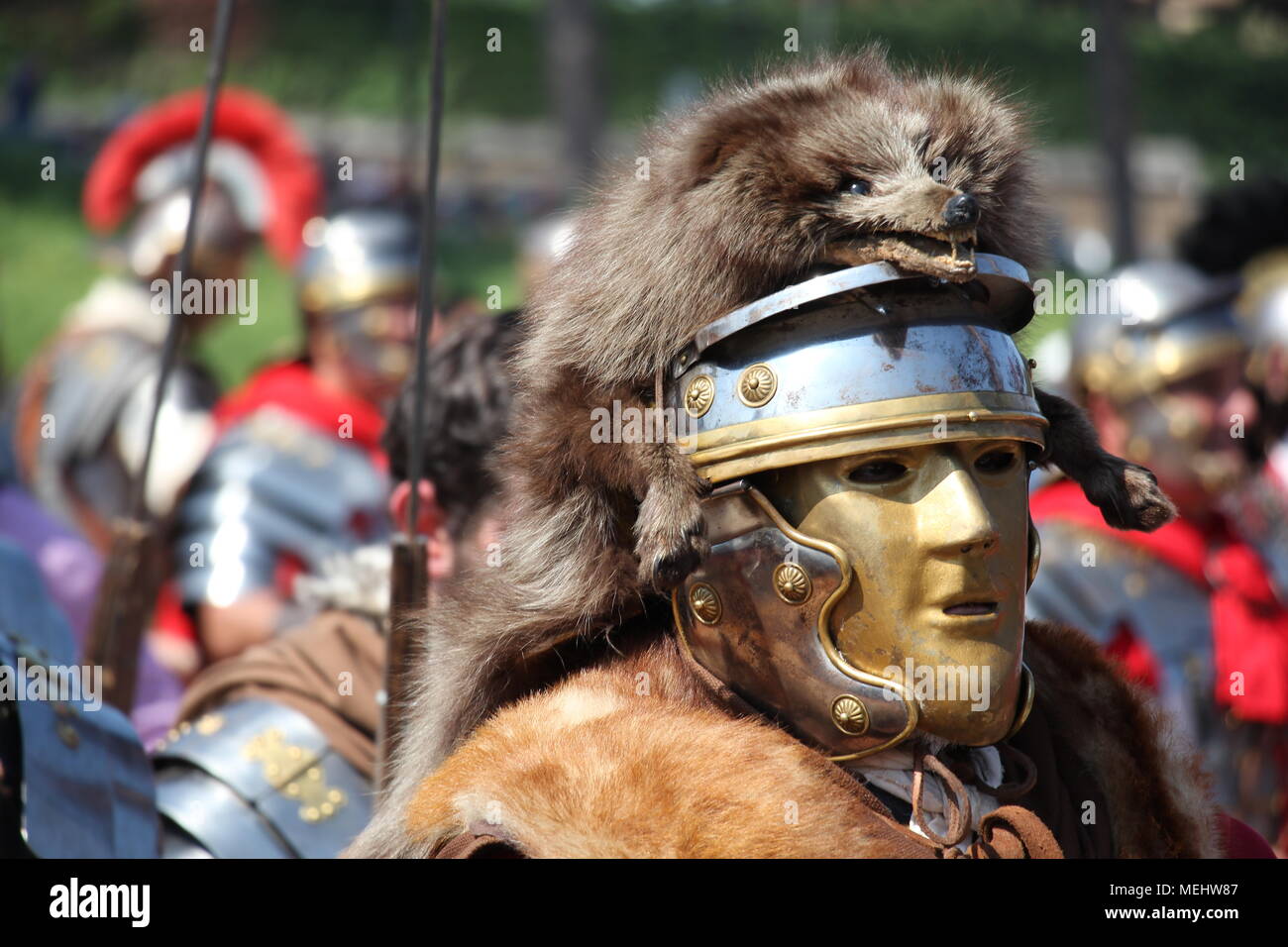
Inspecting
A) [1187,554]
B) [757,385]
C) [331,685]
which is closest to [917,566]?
[757,385]

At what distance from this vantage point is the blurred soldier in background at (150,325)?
264 inches

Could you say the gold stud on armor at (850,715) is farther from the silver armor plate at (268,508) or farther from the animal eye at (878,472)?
the silver armor plate at (268,508)

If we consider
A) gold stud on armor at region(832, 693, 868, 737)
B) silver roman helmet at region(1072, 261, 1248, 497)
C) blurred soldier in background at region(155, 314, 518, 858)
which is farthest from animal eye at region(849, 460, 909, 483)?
silver roman helmet at region(1072, 261, 1248, 497)

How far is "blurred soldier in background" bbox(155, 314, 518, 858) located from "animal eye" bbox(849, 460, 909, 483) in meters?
0.79

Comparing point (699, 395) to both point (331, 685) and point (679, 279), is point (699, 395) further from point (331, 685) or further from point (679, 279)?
point (331, 685)

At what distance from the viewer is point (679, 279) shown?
87.3 inches

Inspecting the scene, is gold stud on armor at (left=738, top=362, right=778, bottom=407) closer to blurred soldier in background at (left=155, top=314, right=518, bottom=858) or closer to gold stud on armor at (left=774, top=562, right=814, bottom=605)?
gold stud on armor at (left=774, top=562, right=814, bottom=605)

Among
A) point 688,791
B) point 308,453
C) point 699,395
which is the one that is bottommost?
point 688,791

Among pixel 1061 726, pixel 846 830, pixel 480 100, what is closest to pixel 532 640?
pixel 846 830

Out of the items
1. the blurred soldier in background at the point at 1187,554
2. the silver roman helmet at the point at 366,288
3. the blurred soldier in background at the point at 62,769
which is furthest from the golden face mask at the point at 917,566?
the silver roman helmet at the point at 366,288

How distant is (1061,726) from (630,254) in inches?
42.3

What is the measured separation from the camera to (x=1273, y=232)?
26.1 ft

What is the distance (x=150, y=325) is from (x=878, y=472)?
5.90m
